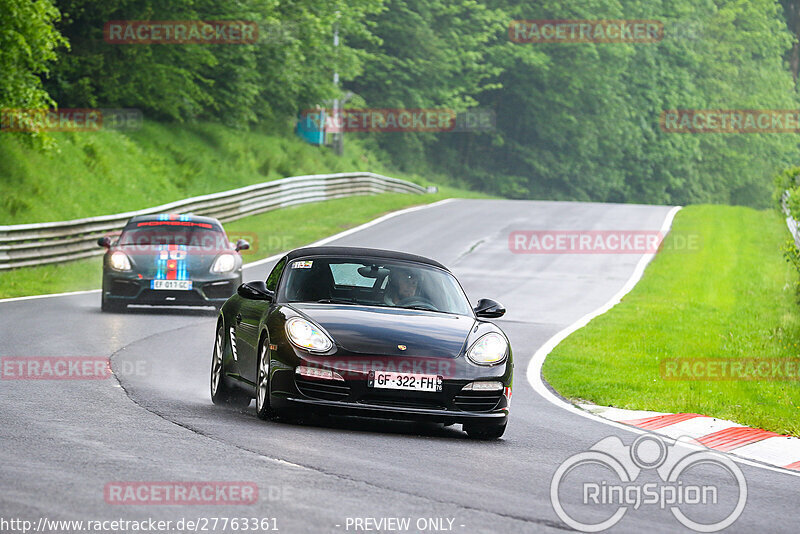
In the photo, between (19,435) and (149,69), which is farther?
(149,69)

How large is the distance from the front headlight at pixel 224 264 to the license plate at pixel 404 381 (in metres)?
10.5

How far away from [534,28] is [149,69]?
35.7 metres

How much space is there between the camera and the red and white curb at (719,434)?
9.41m

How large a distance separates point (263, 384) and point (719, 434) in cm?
377

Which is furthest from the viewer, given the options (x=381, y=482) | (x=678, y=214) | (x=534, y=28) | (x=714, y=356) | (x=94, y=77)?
(x=534, y=28)

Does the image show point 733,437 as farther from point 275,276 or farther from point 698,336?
point 698,336

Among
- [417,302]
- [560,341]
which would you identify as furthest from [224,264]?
[417,302]

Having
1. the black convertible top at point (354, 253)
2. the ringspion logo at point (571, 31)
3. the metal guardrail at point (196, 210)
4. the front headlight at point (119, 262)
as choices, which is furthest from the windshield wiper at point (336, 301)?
the ringspion logo at point (571, 31)

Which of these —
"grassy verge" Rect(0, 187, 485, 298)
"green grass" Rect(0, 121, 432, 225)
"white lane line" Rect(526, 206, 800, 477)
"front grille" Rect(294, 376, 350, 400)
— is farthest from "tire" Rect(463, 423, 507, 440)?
"green grass" Rect(0, 121, 432, 225)

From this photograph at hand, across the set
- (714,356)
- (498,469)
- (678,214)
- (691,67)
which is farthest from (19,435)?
(691,67)

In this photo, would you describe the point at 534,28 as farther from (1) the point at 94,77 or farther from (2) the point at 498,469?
(2) the point at 498,469

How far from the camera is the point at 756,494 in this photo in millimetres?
7625

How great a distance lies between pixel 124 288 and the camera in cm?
1880

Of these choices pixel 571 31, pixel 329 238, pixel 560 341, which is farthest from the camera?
pixel 571 31
